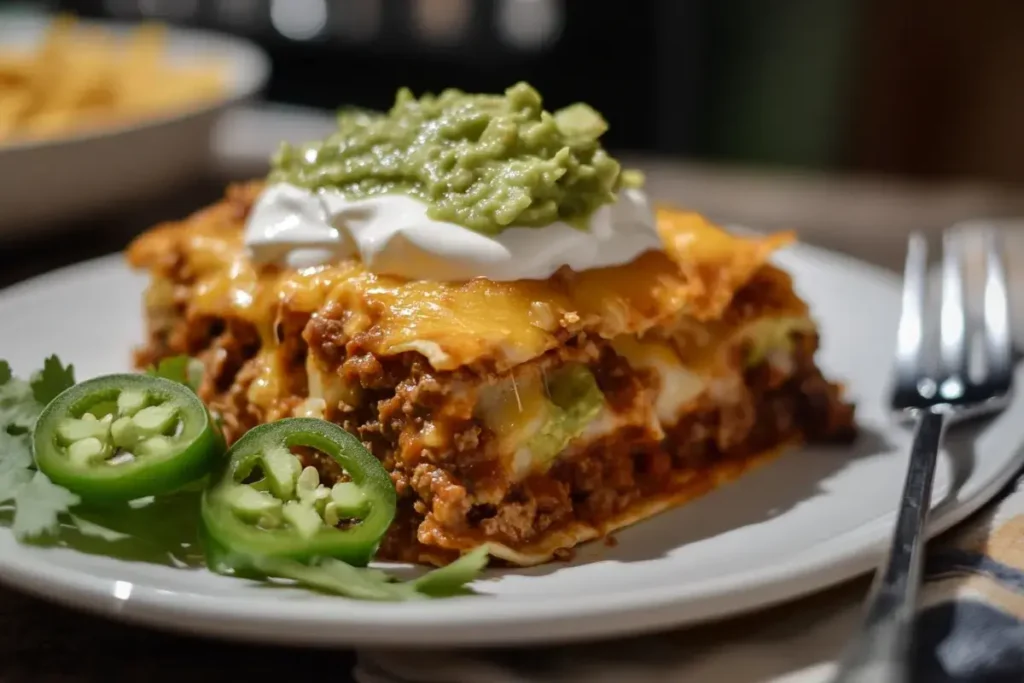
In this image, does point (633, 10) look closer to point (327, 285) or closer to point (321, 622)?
point (327, 285)

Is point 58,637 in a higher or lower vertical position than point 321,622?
lower

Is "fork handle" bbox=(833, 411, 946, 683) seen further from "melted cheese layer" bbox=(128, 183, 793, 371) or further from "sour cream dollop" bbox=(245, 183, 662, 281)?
"sour cream dollop" bbox=(245, 183, 662, 281)

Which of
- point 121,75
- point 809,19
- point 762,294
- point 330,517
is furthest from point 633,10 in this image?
point 330,517

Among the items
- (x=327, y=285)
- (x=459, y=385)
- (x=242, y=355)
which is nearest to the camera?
(x=459, y=385)

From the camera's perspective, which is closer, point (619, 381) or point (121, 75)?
point (619, 381)

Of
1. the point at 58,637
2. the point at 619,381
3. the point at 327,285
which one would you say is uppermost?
the point at 327,285

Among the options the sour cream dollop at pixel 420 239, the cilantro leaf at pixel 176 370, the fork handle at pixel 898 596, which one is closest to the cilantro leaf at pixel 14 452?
the cilantro leaf at pixel 176 370

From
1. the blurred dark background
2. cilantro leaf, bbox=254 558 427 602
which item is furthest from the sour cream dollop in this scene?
the blurred dark background
